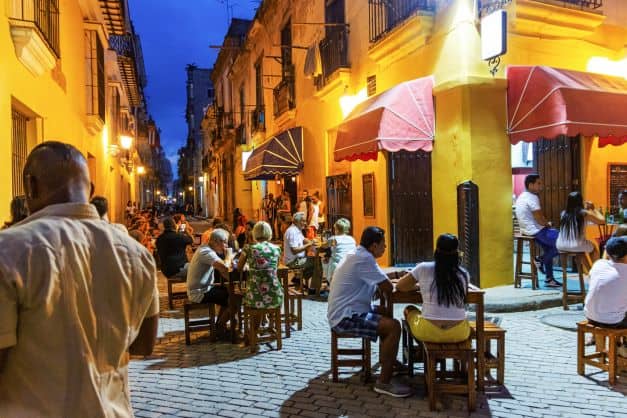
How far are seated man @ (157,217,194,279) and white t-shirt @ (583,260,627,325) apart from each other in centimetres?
630

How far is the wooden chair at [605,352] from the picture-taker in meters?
4.86

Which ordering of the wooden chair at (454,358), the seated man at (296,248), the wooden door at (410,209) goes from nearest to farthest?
1. the wooden chair at (454,358)
2. the seated man at (296,248)
3. the wooden door at (410,209)

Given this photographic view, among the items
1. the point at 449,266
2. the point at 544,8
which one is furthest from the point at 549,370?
the point at 544,8

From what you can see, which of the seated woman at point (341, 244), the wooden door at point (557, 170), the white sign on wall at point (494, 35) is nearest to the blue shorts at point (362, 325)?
the seated woman at point (341, 244)

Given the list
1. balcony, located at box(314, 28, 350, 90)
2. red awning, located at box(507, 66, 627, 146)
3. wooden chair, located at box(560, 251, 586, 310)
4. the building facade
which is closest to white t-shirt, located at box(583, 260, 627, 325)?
wooden chair, located at box(560, 251, 586, 310)

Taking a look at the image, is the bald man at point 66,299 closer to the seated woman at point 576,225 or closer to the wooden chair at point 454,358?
the wooden chair at point 454,358

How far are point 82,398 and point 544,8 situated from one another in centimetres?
943

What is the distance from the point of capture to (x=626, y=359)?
4984 millimetres

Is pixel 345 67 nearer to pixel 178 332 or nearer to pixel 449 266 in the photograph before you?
pixel 178 332

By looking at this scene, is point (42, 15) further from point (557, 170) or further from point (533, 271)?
point (557, 170)

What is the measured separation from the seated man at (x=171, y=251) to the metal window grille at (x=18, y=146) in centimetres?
241

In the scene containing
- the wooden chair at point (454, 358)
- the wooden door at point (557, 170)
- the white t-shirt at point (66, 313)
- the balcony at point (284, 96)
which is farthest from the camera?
the balcony at point (284, 96)

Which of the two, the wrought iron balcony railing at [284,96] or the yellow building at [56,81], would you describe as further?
the wrought iron balcony railing at [284,96]

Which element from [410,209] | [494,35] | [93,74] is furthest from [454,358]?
[93,74]
